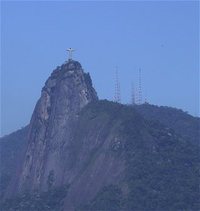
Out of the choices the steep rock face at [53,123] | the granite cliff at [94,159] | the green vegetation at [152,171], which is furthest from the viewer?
the steep rock face at [53,123]

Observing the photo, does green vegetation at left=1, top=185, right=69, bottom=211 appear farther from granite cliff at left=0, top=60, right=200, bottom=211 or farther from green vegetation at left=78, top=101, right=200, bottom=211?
green vegetation at left=78, top=101, right=200, bottom=211

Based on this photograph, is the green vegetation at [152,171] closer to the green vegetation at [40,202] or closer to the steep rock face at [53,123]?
the steep rock face at [53,123]

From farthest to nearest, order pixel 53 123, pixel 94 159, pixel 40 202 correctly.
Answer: pixel 53 123 → pixel 94 159 → pixel 40 202

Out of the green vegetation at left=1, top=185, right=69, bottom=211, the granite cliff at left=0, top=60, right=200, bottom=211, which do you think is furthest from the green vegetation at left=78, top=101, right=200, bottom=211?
the green vegetation at left=1, top=185, right=69, bottom=211

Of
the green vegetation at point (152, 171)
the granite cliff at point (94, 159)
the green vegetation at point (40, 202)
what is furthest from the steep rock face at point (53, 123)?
the green vegetation at point (40, 202)

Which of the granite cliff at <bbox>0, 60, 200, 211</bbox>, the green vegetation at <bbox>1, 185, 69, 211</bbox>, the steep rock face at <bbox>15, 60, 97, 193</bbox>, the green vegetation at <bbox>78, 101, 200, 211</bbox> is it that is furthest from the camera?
the steep rock face at <bbox>15, 60, 97, 193</bbox>

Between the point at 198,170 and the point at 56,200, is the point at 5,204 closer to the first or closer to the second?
the point at 56,200

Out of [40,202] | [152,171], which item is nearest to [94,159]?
[40,202]

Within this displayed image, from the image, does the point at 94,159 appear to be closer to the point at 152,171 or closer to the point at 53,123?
the point at 152,171

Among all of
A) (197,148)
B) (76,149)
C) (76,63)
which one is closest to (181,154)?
(197,148)
